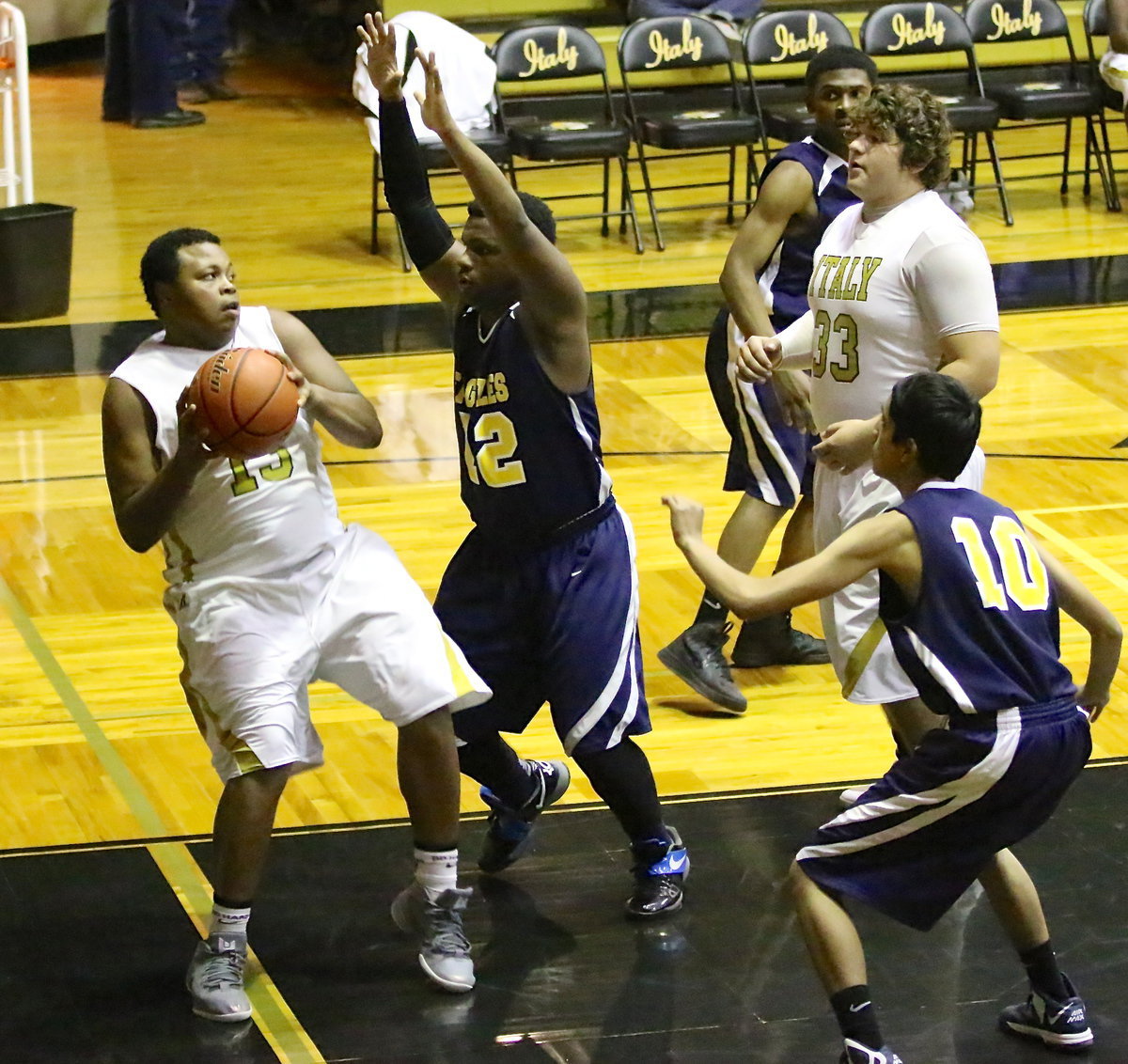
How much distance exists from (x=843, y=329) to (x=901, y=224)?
0.27 metres

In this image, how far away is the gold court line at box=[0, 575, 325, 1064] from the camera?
3752 millimetres

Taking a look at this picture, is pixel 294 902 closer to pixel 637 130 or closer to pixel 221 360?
pixel 221 360

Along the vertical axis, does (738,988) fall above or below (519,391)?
below

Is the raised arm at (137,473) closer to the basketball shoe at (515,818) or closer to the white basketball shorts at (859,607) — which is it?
the basketball shoe at (515,818)

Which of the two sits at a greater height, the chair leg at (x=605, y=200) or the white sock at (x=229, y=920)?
the chair leg at (x=605, y=200)

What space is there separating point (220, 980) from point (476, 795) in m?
1.19

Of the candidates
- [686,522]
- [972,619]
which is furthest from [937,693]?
[686,522]

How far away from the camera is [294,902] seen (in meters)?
4.32

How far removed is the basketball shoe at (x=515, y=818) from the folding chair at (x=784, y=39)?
6866 mm

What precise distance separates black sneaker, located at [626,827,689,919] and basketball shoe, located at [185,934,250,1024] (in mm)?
865

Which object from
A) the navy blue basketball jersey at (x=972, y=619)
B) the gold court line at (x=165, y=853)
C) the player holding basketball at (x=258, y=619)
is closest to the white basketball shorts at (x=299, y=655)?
the player holding basketball at (x=258, y=619)

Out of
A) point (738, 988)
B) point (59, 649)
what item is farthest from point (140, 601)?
point (738, 988)

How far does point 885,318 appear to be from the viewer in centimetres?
432

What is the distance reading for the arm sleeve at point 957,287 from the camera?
4.19 meters
